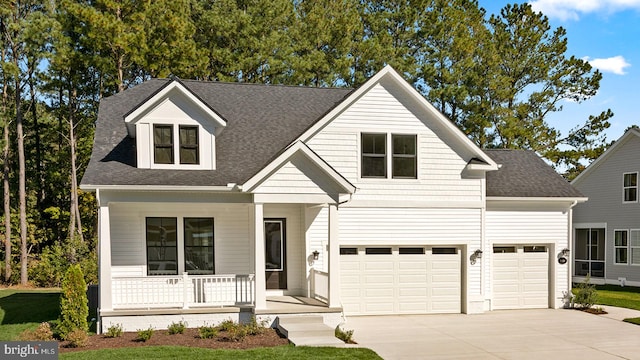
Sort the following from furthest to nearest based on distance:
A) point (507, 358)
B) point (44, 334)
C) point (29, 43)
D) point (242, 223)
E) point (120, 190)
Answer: point (29, 43), point (242, 223), point (120, 190), point (44, 334), point (507, 358)

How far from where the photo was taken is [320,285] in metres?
16.0

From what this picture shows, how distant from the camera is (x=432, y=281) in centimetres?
1750

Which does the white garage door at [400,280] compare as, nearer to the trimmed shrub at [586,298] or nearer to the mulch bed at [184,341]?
the mulch bed at [184,341]

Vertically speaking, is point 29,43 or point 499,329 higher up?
point 29,43

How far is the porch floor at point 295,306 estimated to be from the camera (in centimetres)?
1429

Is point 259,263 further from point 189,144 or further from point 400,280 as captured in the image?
point 400,280

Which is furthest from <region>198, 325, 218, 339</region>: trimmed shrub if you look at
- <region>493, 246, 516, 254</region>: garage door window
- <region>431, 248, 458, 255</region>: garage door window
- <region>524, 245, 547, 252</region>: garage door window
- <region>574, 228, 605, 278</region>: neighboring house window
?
<region>574, 228, 605, 278</region>: neighboring house window

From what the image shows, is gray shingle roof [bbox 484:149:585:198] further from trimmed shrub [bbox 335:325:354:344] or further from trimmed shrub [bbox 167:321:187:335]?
trimmed shrub [bbox 167:321:187:335]

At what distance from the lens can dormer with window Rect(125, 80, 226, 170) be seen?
15.5 m

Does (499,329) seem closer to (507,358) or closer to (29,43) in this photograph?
(507,358)

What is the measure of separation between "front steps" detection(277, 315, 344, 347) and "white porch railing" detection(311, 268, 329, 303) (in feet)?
3.24

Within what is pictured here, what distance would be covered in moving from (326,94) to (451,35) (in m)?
18.8

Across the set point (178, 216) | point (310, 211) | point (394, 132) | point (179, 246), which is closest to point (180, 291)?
point (179, 246)

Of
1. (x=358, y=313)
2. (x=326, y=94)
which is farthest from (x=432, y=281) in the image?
(x=326, y=94)
